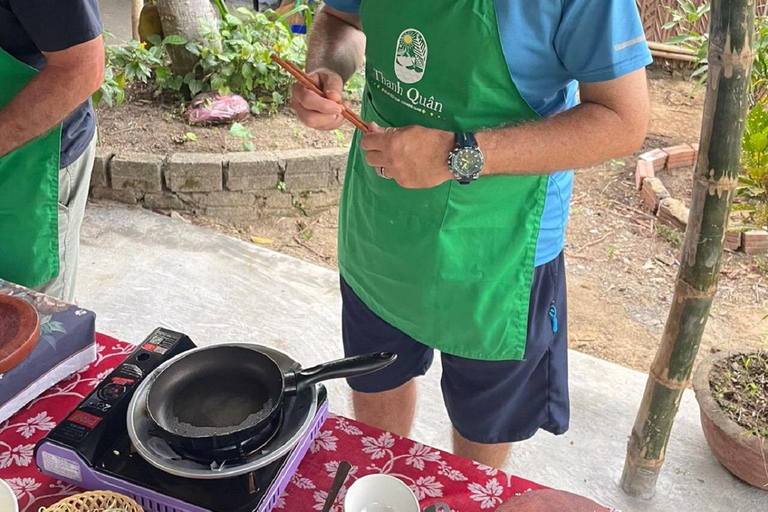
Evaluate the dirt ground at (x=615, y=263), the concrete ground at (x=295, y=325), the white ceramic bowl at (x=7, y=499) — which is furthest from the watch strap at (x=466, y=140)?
the dirt ground at (x=615, y=263)

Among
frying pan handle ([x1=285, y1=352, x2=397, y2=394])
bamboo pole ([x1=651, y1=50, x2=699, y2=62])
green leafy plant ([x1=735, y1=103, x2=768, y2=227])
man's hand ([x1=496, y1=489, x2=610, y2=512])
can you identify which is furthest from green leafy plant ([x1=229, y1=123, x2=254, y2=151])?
bamboo pole ([x1=651, y1=50, x2=699, y2=62])

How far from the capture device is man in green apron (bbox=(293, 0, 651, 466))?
4.27ft

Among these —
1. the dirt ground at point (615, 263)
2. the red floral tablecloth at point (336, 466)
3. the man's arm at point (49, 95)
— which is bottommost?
the dirt ground at point (615, 263)

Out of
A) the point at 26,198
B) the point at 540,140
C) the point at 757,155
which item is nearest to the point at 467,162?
the point at 540,140

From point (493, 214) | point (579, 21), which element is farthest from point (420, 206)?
point (579, 21)

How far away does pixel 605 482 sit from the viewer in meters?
2.41

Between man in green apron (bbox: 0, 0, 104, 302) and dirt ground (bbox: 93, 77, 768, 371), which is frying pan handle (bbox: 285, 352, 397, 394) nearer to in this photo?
man in green apron (bbox: 0, 0, 104, 302)

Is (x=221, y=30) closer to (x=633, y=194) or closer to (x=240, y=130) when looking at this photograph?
(x=240, y=130)

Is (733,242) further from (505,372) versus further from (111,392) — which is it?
(111,392)

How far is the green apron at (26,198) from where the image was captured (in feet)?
5.80

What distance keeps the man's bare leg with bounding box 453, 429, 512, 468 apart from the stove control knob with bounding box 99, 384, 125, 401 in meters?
0.88

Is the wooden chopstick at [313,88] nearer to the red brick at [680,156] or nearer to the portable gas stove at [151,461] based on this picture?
the portable gas stove at [151,461]

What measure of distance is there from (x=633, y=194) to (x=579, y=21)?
338cm

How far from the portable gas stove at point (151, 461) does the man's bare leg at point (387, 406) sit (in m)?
0.71
